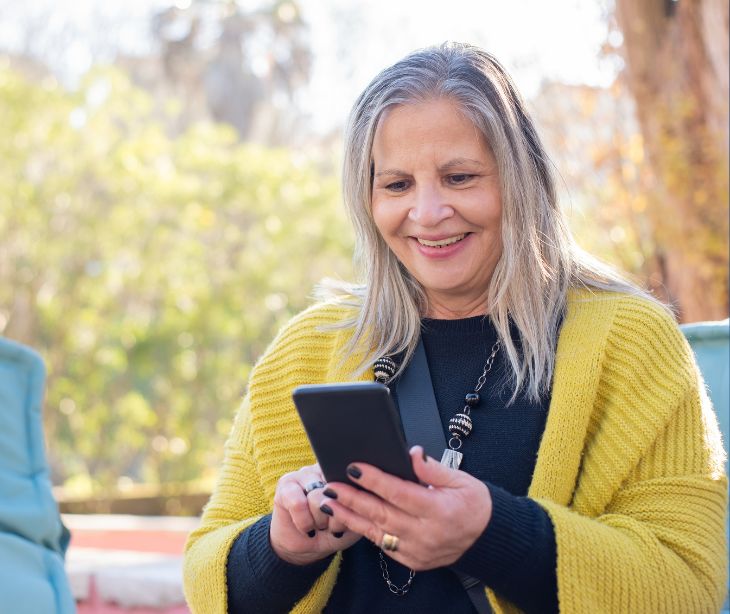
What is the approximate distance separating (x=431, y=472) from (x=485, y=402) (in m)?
0.51

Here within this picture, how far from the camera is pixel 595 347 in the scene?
2201mm

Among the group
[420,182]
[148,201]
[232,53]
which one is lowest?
[148,201]

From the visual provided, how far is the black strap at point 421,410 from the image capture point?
7.25ft

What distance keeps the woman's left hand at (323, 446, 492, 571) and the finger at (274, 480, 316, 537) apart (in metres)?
0.11

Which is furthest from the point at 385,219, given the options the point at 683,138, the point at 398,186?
the point at 683,138

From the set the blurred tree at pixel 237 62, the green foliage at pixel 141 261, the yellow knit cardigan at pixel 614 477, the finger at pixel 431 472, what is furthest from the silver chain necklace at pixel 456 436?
the blurred tree at pixel 237 62

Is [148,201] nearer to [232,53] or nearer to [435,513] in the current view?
[232,53]

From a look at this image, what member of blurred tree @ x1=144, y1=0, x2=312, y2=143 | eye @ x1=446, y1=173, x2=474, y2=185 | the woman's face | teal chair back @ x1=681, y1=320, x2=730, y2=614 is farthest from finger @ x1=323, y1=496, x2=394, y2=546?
blurred tree @ x1=144, y1=0, x2=312, y2=143

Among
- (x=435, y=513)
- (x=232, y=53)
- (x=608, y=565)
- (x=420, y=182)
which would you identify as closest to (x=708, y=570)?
(x=608, y=565)

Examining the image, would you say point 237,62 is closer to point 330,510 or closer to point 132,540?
point 132,540

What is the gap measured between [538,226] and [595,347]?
30 cm

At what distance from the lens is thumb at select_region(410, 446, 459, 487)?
5.80ft

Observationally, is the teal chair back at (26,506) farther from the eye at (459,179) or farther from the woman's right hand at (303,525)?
the eye at (459,179)

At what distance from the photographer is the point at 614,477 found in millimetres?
2127
